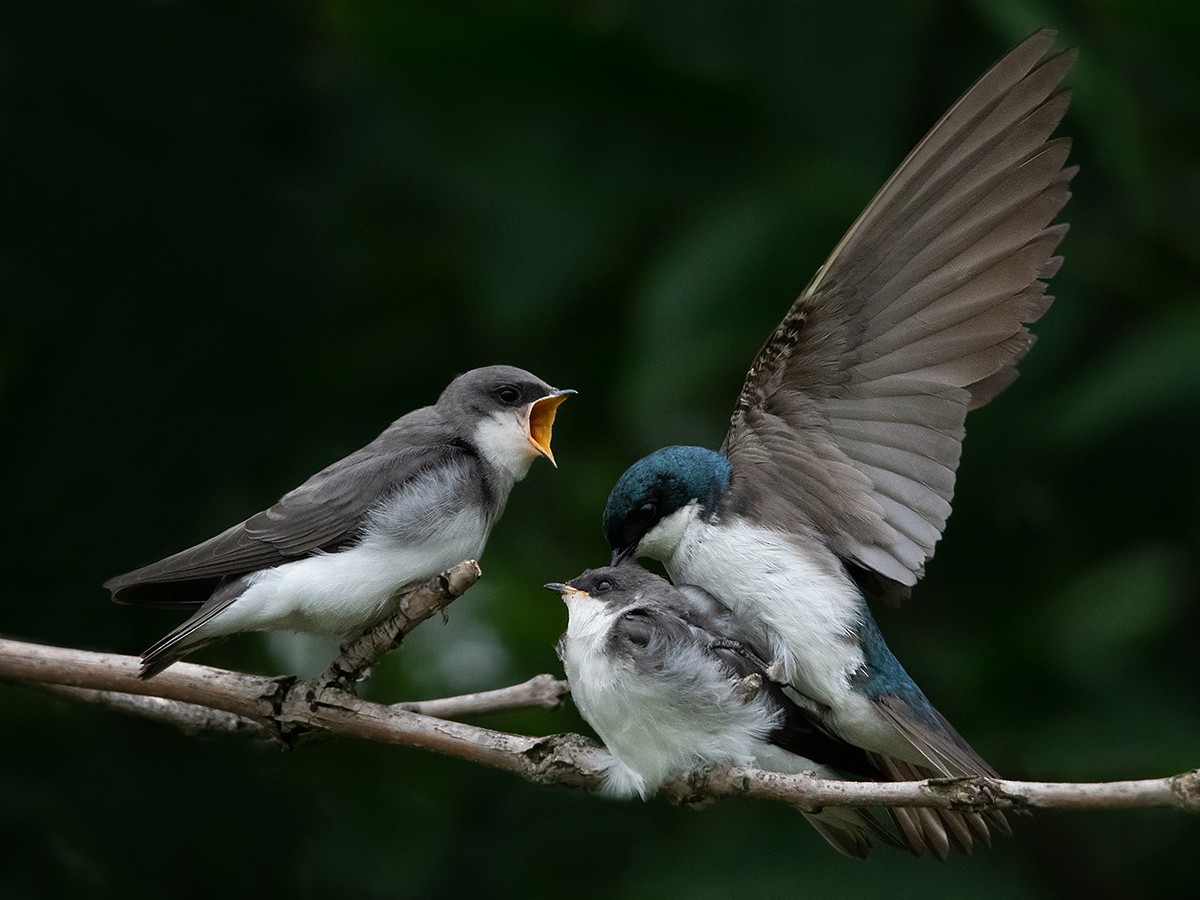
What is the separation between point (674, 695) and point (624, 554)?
43 centimetres

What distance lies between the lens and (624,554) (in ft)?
10.0

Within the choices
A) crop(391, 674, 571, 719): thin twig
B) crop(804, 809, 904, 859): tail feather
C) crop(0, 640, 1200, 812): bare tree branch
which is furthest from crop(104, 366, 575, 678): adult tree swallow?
crop(804, 809, 904, 859): tail feather

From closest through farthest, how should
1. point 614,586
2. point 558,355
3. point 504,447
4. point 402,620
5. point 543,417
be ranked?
point 402,620 < point 614,586 < point 504,447 < point 543,417 < point 558,355

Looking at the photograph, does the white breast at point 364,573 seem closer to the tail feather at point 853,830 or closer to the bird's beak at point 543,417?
the bird's beak at point 543,417

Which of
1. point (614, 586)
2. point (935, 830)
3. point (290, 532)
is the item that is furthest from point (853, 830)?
point (290, 532)

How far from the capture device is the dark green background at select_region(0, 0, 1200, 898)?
3906 millimetres

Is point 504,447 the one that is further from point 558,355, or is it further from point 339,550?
point 558,355

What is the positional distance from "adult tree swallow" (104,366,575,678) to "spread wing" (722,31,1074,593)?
1.64 feet

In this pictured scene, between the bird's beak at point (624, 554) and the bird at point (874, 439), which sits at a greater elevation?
the bird at point (874, 439)

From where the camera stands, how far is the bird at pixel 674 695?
8.87ft

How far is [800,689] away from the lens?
9.70 ft

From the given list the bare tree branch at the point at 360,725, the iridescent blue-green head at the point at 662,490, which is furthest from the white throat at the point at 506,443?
the bare tree branch at the point at 360,725

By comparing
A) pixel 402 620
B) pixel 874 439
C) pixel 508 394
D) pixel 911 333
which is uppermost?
pixel 911 333

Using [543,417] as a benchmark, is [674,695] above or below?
below
